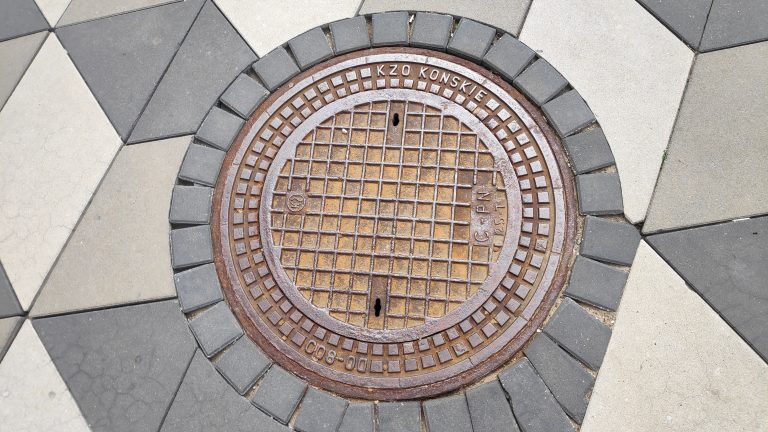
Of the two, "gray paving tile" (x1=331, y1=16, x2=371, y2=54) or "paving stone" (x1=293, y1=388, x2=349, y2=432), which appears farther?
"gray paving tile" (x1=331, y1=16, x2=371, y2=54)

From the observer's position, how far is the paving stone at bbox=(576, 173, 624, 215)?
8.57 feet

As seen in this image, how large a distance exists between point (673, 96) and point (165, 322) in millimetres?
2797

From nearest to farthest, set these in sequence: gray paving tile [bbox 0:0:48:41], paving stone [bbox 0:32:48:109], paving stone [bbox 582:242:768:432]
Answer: paving stone [bbox 582:242:768:432]
paving stone [bbox 0:32:48:109]
gray paving tile [bbox 0:0:48:41]

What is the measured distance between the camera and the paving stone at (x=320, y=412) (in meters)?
2.46

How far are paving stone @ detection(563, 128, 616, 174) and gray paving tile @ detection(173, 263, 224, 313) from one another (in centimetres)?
186

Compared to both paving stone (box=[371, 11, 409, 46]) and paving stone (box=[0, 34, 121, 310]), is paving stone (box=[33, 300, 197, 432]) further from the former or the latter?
paving stone (box=[371, 11, 409, 46])

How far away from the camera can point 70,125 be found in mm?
3035

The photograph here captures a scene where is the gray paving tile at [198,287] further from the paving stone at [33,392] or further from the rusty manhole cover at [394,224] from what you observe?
the paving stone at [33,392]

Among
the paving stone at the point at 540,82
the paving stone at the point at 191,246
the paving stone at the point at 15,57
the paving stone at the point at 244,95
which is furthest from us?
the paving stone at the point at 15,57

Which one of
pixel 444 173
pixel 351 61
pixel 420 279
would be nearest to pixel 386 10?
pixel 351 61

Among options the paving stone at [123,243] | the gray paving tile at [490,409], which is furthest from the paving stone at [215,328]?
the gray paving tile at [490,409]

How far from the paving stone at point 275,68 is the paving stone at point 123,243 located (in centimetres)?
55

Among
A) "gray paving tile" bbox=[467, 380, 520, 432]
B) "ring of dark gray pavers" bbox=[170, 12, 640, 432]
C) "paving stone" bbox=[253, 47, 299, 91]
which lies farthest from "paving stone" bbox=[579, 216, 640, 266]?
"paving stone" bbox=[253, 47, 299, 91]

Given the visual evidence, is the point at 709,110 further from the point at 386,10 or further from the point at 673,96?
the point at 386,10
